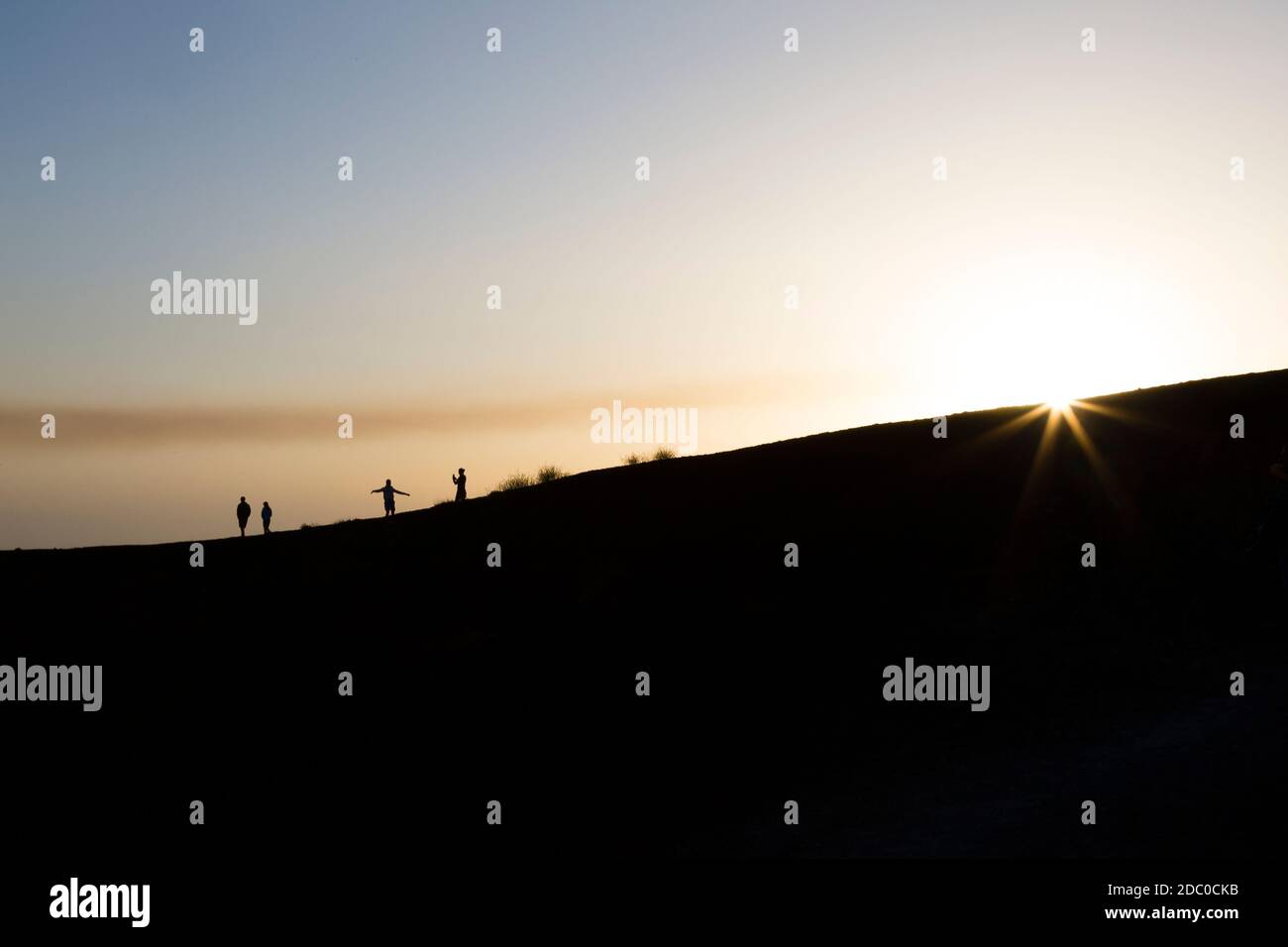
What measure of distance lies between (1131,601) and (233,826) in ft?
59.2

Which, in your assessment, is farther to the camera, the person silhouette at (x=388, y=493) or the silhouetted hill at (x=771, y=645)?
the person silhouette at (x=388, y=493)

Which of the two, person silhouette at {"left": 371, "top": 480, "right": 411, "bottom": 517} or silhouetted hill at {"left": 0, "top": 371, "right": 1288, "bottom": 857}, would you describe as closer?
silhouetted hill at {"left": 0, "top": 371, "right": 1288, "bottom": 857}

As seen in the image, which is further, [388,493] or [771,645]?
[388,493]

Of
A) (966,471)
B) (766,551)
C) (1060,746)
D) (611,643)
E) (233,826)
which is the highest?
(966,471)

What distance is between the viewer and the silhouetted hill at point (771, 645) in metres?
15.5

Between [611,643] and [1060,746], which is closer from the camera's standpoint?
[1060,746]

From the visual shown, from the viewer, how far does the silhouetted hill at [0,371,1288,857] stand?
1553 cm

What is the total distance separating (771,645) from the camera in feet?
76.8

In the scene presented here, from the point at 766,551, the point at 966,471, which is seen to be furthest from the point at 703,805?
the point at 966,471
